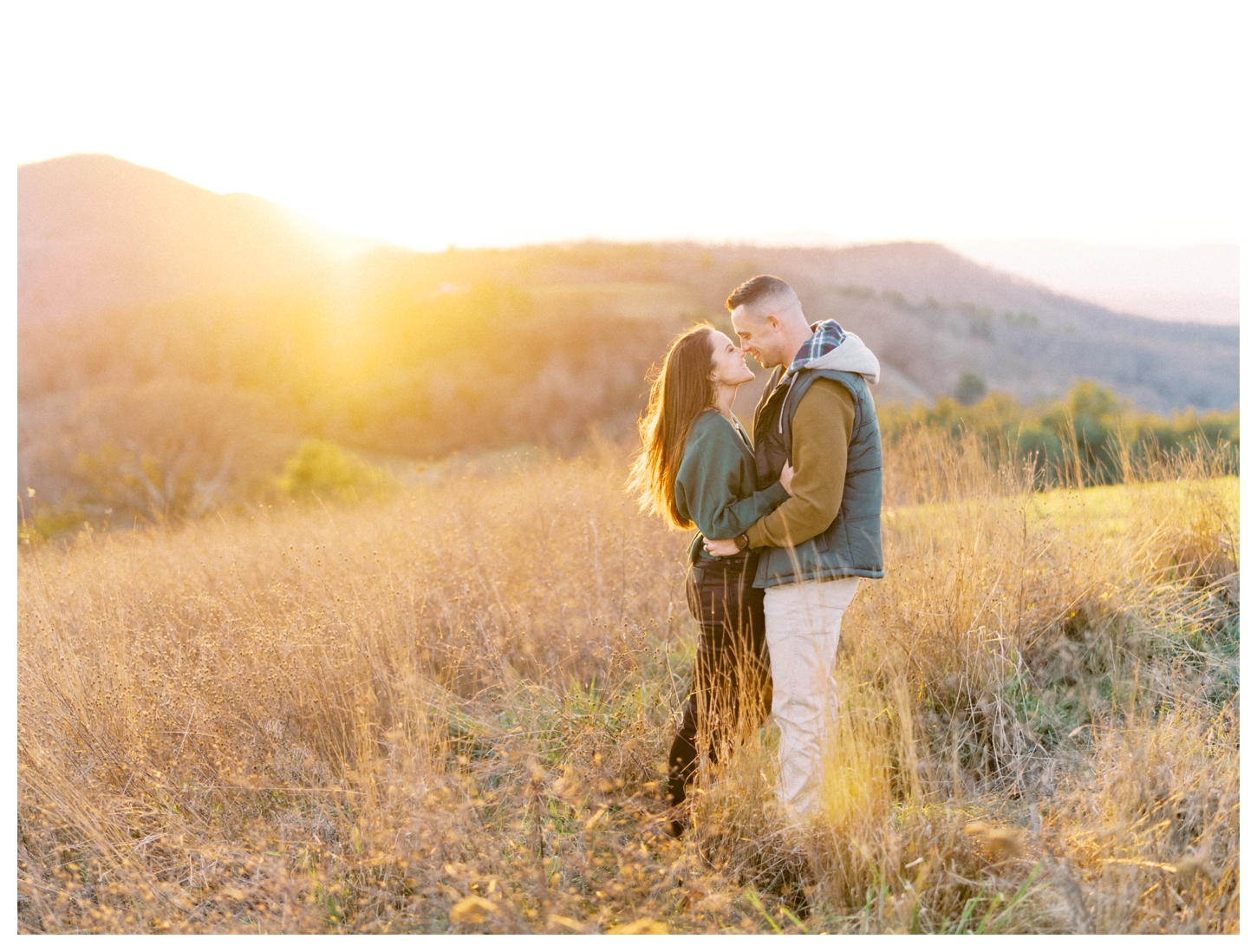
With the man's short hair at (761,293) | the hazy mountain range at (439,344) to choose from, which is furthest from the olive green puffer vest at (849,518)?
the hazy mountain range at (439,344)

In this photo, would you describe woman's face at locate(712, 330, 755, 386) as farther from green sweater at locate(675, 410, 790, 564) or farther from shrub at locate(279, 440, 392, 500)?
shrub at locate(279, 440, 392, 500)

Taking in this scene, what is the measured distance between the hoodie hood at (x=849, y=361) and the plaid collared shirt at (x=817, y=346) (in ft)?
0.04

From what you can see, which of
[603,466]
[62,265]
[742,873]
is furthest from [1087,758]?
[62,265]

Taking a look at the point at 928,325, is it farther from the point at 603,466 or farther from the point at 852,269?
the point at 603,466

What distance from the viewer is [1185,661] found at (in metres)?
3.92

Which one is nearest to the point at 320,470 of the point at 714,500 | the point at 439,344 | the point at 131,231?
the point at 131,231

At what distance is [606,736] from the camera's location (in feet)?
10.8

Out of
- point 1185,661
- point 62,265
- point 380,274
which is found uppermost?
point 380,274

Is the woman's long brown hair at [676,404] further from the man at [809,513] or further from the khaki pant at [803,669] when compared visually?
the khaki pant at [803,669]

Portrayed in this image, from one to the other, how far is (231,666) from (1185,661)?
4.94 m

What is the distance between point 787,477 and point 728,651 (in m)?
0.68

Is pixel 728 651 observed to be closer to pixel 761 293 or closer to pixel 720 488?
pixel 720 488

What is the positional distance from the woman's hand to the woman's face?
355mm

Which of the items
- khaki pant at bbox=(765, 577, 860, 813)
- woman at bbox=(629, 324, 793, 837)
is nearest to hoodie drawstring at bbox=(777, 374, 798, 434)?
woman at bbox=(629, 324, 793, 837)
